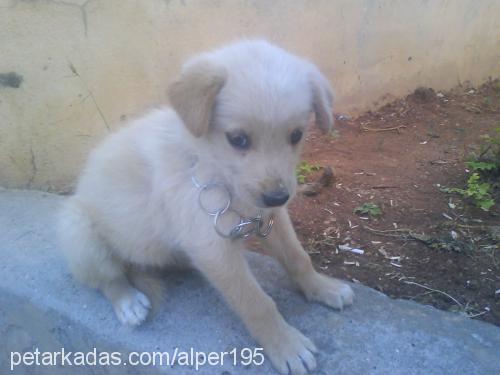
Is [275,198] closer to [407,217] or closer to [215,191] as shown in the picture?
[215,191]

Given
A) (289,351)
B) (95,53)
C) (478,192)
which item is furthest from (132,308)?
(478,192)

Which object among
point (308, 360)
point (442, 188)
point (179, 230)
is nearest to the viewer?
point (308, 360)

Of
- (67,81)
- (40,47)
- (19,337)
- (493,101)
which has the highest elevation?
(40,47)

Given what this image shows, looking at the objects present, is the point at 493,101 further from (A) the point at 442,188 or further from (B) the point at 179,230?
(B) the point at 179,230

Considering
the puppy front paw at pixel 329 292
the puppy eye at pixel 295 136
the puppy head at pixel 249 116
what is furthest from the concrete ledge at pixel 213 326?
the puppy eye at pixel 295 136

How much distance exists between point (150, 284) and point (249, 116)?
1292mm

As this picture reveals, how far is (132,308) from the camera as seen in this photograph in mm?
2529

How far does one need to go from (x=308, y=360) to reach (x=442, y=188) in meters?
2.23

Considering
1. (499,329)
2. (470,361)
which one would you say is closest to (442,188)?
(499,329)

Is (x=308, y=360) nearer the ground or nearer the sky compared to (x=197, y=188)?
nearer the ground

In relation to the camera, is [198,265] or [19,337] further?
[19,337]

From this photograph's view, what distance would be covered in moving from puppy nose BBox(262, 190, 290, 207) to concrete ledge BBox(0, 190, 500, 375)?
792 mm

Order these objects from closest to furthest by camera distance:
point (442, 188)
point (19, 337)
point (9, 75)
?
1. point (19, 337)
2. point (9, 75)
3. point (442, 188)

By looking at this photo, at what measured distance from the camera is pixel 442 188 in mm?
3824
